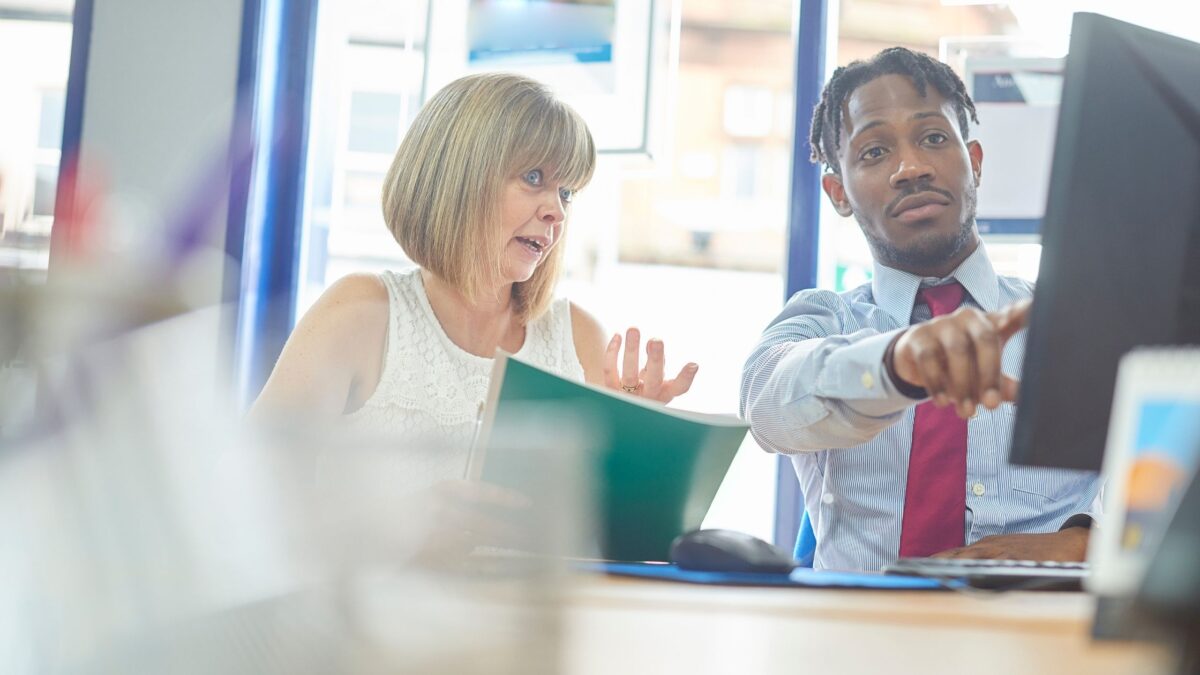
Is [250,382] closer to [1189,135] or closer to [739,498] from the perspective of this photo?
[739,498]

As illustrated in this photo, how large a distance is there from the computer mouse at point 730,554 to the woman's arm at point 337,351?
914 mm

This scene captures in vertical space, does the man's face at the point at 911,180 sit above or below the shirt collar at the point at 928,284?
above

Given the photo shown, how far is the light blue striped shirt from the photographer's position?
1.27 metres

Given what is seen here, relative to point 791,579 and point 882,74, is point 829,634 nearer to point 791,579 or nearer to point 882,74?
point 791,579

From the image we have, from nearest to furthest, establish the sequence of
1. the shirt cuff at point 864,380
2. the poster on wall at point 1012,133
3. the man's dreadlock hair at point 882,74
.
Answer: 1. the shirt cuff at point 864,380
2. the man's dreadlock hair at point 882,74
3. the poster on wall at point 1012,133

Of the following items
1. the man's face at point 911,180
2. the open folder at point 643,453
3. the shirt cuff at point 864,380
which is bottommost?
the open folder at point 643,453

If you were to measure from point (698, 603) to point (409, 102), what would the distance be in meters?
2.55

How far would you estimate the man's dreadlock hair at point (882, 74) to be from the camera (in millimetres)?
1782

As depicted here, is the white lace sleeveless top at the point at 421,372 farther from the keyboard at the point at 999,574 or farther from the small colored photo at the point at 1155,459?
the small colored photo at the point at 1155,459

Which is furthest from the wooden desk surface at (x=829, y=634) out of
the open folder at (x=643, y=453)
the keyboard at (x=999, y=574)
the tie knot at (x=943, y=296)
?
the tie knot at (x=943, y=296)

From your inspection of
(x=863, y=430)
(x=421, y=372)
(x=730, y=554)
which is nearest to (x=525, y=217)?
(x=421, y=372)

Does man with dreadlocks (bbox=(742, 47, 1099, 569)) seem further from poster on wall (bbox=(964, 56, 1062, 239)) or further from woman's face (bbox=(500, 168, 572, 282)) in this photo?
poster on wall (bbox=(964, 56, 1062, 239))

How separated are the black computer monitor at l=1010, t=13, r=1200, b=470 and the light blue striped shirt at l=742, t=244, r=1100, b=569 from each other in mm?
437

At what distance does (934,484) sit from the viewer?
1452mm
